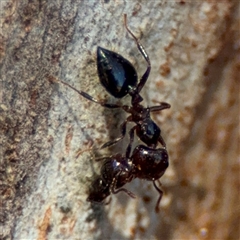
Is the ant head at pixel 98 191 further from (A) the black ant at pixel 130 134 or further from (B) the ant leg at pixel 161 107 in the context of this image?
(B) the ant leg at pixel 161 107

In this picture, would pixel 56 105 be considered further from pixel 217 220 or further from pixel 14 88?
pixel 217 220

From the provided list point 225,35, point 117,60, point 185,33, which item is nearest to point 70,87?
point 117,60

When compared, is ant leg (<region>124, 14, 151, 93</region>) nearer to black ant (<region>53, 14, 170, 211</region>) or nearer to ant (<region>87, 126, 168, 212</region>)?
black ant (<region>53, 14, 170, 211</region>)

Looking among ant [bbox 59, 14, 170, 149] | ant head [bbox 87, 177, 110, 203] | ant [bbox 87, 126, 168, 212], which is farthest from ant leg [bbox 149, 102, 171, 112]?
ant head [bbox 87, 177, 110, 203]

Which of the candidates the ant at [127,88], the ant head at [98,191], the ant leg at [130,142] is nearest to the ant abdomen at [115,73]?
the ant at [127,88]


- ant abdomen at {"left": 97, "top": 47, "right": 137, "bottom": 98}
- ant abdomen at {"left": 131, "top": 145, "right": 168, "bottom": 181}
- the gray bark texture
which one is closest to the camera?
the gray bark texture

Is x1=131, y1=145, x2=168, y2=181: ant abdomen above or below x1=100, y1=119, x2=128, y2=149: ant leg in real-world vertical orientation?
below

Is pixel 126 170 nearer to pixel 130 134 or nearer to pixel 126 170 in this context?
pixel 126 170

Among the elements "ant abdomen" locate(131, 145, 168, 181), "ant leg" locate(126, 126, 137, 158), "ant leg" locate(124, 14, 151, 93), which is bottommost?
"ant abdomen" locate(131, 145, 168, 181)
